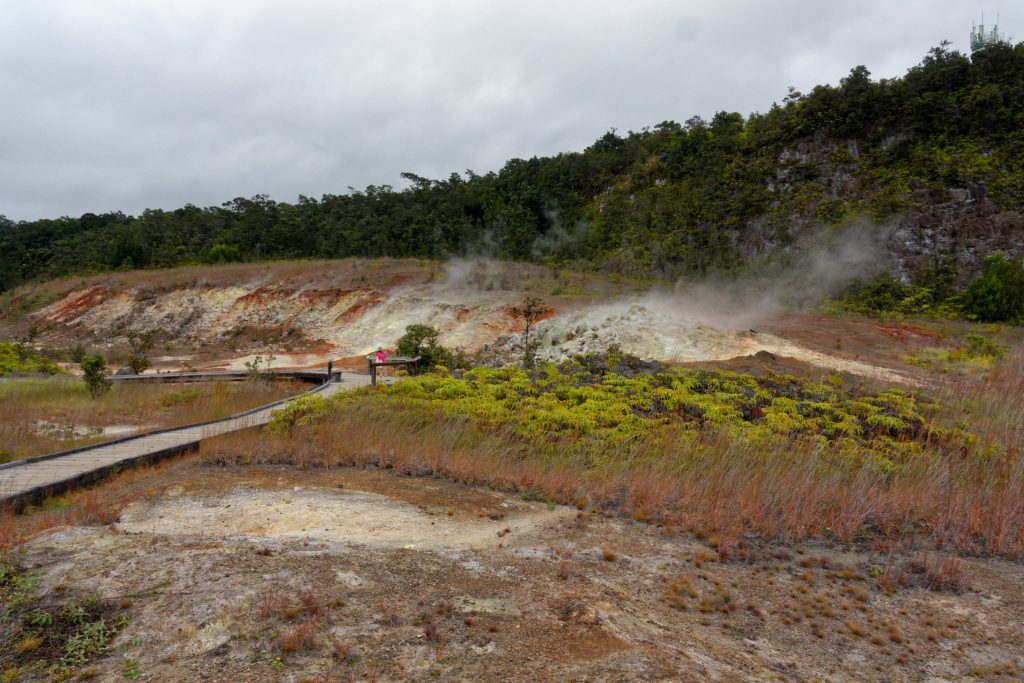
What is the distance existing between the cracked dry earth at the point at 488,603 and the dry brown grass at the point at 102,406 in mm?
5554

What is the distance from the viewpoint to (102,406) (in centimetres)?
1438

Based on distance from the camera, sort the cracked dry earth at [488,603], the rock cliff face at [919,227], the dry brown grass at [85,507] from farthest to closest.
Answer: the rock cliff face at [919,227] < the dry brown grass at [85,507] < the cracked dry earth at [488,603]

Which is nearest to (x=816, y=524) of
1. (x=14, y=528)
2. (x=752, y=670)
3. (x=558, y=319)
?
(x=752, y=670)

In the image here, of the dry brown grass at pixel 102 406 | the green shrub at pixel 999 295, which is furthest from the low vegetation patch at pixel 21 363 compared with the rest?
the green shrub at pixel 999 295

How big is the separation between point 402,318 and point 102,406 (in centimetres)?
1995

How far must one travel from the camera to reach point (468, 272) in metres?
38.3

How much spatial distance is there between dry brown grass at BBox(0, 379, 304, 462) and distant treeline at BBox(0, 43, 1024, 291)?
1133 inches

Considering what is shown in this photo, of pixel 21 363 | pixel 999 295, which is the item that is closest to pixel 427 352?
pixel 21 363

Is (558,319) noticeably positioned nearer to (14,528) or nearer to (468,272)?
(468,272)

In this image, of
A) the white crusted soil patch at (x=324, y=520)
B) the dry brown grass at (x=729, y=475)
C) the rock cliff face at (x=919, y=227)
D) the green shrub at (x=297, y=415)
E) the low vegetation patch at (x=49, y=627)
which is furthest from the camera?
the rock cliff face at (x=919, y=227)

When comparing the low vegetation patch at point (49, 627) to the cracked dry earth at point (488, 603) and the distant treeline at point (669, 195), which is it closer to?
the cracked dry earth at point (488, 603)

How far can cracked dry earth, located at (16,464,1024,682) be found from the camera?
366cm

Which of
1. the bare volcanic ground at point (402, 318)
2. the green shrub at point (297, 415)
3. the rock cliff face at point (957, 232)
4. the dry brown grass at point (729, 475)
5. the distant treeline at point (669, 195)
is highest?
the distant treeline at point (669, 195)

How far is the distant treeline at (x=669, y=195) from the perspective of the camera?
127 ft
